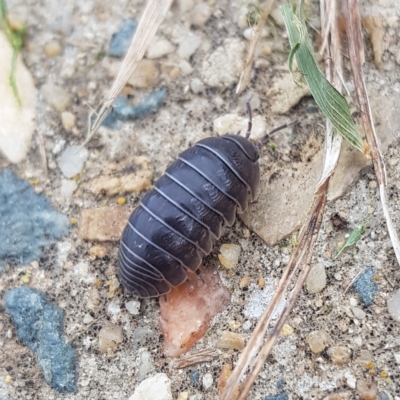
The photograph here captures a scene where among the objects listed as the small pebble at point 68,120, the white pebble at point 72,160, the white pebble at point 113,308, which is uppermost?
the small pebble at point 68,120

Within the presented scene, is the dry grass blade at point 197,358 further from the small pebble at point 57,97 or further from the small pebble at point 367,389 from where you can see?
the small pebble at point 57,97

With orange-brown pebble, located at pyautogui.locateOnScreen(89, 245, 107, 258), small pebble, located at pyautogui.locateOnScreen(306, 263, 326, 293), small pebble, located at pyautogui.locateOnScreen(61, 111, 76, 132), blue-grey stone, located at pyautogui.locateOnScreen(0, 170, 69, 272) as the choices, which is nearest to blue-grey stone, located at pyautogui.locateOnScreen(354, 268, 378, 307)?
small pebble, located at pyautogui.locateOnScreen(306, 263, 326, 293)

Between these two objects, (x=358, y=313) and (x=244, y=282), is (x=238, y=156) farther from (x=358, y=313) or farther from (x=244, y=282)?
(x=358, y=313)

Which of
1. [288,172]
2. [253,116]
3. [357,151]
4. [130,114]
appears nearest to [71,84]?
[130,114]

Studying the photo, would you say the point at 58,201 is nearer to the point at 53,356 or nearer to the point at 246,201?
the point at 53,356

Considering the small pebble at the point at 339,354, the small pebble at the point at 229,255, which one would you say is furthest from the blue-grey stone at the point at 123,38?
the small pebble at the point at 339,354

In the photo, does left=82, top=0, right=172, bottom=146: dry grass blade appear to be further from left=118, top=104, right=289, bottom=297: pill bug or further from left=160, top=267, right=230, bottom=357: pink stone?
left=160, top=267, right=230, bottom=357: pink stone

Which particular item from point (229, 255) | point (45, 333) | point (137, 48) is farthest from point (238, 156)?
point (45, 333)
